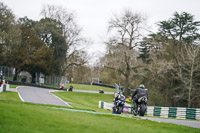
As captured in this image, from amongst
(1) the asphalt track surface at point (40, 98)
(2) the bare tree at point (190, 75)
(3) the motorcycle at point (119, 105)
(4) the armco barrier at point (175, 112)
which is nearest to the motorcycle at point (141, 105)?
(3) the motorcycle at point (119, 105)

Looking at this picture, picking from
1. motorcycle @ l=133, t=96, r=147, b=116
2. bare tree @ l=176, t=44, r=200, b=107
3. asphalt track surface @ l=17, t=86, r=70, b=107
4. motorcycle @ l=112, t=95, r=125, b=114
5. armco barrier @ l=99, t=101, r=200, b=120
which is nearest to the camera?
motorcycle @ l=133, t=96, r=147, b=116

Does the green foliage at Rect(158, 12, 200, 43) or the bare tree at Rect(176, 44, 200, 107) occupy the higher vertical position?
the green foliage at Rect(158, 12, 200, 43)

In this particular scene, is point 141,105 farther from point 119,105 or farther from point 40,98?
point 40,98

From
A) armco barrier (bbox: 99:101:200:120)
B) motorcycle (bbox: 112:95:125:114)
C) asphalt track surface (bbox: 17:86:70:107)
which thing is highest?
motorcycle (bbox: 112:95:125:114)

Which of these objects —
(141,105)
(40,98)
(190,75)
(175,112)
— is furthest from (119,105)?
(190,75)

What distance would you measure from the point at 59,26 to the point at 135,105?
5353 cm

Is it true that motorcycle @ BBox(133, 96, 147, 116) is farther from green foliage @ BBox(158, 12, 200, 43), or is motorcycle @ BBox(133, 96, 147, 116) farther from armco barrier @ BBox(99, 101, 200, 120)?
green foliage @ BBox(158, 12, 200, 43)

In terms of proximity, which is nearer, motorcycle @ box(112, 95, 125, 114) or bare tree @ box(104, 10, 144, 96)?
motorcycle @ box(112, 95, 125, 114)

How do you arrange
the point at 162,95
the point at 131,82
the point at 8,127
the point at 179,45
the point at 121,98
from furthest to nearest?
1. the point at 131,82
2. the point at 179,45
3. the point at 162,95
4. the point at 121,98
5. the point at 8,127

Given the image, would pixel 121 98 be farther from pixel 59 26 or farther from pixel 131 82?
pixel 59 26

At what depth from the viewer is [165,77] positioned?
46500 millimetres

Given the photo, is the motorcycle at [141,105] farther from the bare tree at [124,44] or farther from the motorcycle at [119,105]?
the bare tree at [124,44]

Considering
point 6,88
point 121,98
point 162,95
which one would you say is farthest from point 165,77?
point 121,98

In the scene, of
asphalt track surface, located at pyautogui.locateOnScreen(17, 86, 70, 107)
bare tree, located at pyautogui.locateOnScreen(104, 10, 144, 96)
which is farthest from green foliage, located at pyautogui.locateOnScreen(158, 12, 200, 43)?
asphalt track surface, located at pyautogui.locateOnScreen(17, 86, 70, 107)
